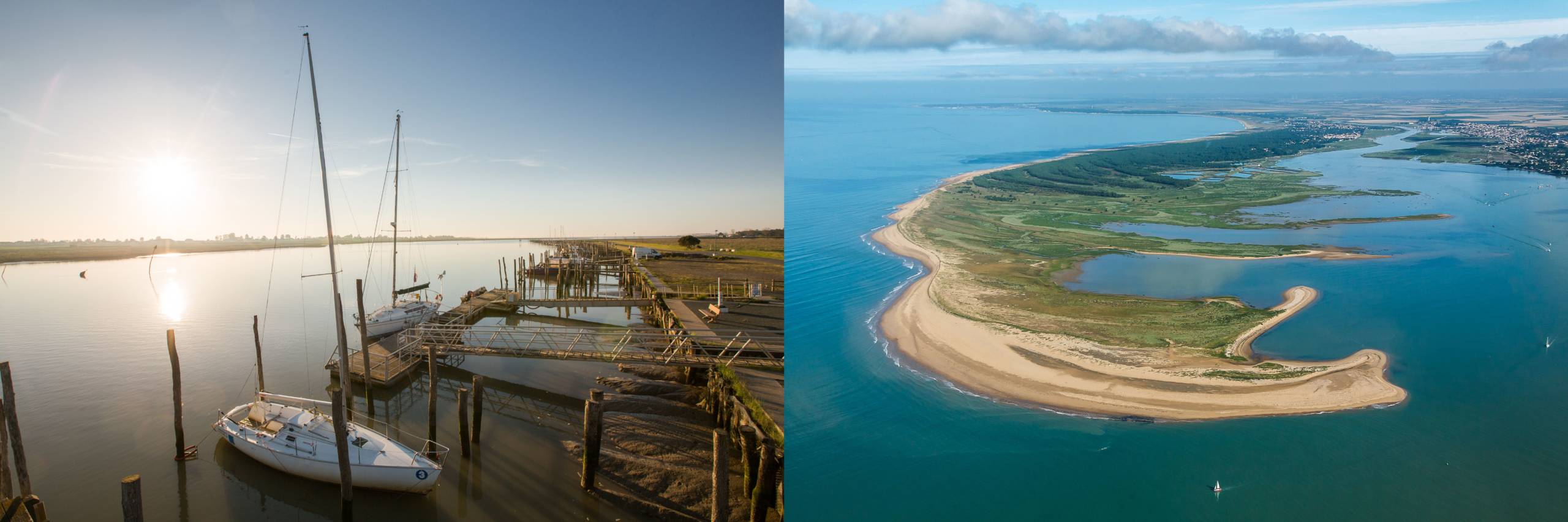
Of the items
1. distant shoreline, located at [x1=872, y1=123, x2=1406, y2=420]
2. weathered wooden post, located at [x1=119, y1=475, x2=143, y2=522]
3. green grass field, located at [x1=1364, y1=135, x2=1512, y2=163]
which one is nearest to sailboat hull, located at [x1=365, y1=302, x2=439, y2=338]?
weathered wooden post, located at [x1=119, y1=475, x2=143, y2=522]

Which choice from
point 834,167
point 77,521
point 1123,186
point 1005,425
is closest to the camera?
point 77,521

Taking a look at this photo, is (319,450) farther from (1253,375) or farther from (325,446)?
(1253,375)

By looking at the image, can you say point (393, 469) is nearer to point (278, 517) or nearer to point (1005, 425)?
point (278, 517)

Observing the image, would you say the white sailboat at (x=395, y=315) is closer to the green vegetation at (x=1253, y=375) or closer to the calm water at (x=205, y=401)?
the calm water at (x=205, y=401)

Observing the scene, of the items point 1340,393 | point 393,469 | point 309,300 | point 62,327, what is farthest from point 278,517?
point 1340,393

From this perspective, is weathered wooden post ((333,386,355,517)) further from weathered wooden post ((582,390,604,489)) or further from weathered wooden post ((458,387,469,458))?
weathered wooden post ((582,390,604,489))

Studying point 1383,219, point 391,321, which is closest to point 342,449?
point 391,321
